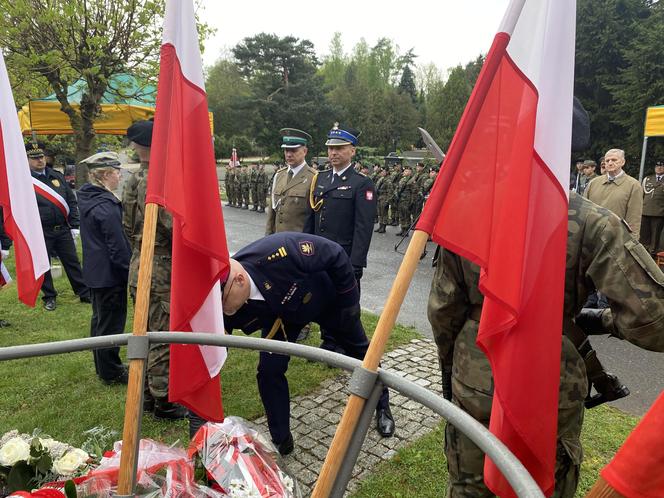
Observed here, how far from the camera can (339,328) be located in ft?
10.6

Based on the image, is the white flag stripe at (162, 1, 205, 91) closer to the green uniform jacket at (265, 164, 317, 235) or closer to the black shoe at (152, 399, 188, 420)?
the black shoe at (152, 399, 188, 420)

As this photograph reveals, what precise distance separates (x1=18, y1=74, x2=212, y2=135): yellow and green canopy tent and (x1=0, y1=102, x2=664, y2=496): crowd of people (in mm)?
3296

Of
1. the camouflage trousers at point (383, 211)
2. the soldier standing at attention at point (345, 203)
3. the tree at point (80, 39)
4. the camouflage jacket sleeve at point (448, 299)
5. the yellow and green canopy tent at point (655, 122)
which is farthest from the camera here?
the camouflage trousers at point (383, 211)

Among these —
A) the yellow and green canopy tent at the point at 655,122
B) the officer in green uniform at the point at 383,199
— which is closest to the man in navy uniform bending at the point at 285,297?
the yellow and green canopy tent at the point at 655,122

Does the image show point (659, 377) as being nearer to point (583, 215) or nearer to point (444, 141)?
point (583, 215)

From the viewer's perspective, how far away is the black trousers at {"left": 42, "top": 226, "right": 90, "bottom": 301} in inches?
266

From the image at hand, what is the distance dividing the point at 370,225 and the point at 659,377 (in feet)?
9.62

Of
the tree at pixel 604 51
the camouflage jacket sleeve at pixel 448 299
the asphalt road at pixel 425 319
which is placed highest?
the tree at pixel 604 51

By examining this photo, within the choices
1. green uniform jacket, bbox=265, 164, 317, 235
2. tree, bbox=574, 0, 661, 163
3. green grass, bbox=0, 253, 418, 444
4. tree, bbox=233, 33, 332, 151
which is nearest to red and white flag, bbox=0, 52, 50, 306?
green grass, bbox=0, 253, 418, 444

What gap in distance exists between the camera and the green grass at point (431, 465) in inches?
114

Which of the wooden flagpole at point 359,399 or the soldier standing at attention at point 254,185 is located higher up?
the wooden flagpole at point 359,399

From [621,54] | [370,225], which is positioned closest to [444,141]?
[621,54]

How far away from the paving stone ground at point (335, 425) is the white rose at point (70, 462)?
146cm

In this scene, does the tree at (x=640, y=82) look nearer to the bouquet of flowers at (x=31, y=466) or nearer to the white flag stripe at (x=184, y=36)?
the white flag stripe at (x=184, y=36)
